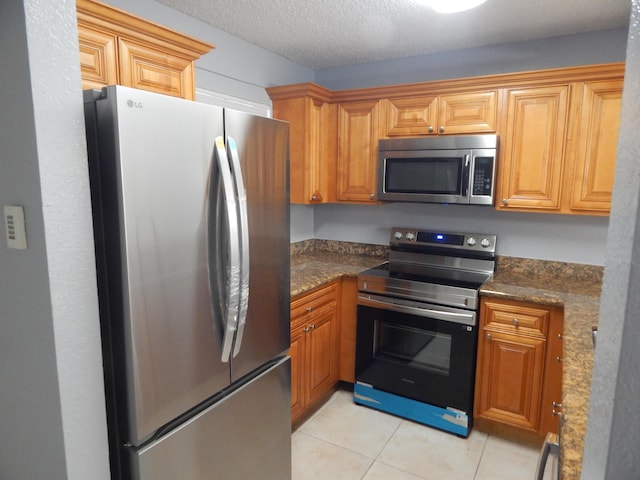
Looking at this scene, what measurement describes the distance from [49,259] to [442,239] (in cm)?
257

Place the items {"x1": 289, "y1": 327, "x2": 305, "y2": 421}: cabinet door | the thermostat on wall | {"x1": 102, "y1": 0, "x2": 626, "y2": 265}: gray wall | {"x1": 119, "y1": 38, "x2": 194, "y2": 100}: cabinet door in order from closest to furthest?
the thermostat on wall → {"x1": 119, "y1": 38, "x2": 194, "y2": 100}: cabinet door → {"x1": 289, "y1": 327, "x2": 305, "y2": 421}: cabinet door → {"x1": 102, "y1": 0, "x2": 626, "y2": 265}: gray wall

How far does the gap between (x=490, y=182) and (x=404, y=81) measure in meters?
1.13

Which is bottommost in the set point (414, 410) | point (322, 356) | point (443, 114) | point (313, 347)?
point (414, 410)

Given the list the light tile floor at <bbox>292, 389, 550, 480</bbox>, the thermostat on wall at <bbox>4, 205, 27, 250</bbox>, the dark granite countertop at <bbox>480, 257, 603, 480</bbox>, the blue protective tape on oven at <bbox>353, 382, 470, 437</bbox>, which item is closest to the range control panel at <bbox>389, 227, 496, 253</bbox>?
the dark granite countertop at <bbox>480, 257, 603, 480</bbox>

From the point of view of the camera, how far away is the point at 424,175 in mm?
2801

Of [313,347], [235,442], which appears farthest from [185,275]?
[313,347]

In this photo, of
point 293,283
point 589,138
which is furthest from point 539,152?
point 293,283

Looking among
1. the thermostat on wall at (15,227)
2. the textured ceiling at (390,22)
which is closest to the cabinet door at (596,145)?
the textured ceiling at (390,22)

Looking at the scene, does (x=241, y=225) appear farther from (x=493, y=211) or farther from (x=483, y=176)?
(x=493, y=211)

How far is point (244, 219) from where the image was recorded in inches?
61.4

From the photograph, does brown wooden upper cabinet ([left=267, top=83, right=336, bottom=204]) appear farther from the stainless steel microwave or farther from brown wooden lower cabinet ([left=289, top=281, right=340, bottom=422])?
brown wooden lower cabinet ([left=289, top=281, right=340, bottom=422])

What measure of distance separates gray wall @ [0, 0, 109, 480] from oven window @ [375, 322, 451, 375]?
6.07 ft

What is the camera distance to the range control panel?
2938 millimetres

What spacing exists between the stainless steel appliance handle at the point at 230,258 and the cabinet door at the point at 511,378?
161 cm
